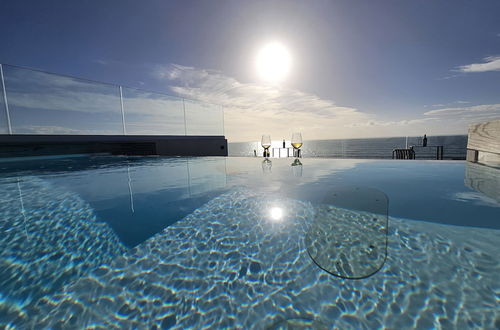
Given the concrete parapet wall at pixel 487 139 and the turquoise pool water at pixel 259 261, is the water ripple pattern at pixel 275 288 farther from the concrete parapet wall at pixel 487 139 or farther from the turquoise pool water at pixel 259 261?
the concrete parapet wall at pixel 487 139

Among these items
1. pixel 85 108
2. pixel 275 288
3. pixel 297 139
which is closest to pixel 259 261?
pixel 275 288

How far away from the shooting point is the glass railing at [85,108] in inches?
205

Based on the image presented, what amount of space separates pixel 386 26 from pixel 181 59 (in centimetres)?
805

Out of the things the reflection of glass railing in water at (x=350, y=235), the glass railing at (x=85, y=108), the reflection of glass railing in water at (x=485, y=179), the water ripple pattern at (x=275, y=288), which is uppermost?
the glass railing at (x=85, y=108)

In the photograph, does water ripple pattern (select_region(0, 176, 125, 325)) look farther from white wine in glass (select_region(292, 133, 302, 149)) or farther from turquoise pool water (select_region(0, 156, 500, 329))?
white wine in glass (select_region(292, 133, 302, 149))

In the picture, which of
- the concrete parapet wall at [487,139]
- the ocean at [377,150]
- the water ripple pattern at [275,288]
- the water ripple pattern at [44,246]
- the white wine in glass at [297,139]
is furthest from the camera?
the ocean at [377,150]

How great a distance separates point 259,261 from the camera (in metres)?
1.04

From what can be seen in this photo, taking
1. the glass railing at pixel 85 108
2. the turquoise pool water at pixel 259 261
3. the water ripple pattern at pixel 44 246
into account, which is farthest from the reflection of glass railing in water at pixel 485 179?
the glass railing at pixel 85 108

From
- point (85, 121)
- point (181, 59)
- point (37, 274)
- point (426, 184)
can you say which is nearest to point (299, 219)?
point (37, 274)

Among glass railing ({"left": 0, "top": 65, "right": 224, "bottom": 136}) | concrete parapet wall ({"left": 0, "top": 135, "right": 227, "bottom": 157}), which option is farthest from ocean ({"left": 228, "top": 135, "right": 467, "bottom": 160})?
glass railing ({"left": 0, "top": 65, "right": 224, "bottom": 136})

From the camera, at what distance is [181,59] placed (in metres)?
8.19

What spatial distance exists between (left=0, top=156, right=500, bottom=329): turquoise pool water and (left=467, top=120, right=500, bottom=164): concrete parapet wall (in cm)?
58

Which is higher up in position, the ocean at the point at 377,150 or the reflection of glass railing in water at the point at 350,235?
the reflection of glass railing in water at the point at 350,235

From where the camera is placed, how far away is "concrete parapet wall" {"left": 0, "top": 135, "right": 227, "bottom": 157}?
5547 mm
